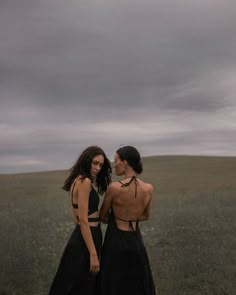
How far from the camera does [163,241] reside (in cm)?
1495

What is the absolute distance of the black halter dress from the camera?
6.77 metres

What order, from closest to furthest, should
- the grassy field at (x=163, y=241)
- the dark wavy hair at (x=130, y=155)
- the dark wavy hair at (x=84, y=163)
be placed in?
the dark wavy hair at (x=130, y=155) → the dark wavy hair at (x=84, y=163) → the grassy field at (x=163, y=241)

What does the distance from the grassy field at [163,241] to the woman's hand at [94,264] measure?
381 centimetres

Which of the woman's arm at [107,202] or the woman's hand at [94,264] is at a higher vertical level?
the woman's arm at [107,202]

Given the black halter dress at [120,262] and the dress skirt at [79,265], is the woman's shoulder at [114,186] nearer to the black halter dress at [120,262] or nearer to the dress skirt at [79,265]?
the black halter dress at [120,262]

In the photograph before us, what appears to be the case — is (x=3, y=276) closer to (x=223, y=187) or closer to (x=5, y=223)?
(x=5, y=223)

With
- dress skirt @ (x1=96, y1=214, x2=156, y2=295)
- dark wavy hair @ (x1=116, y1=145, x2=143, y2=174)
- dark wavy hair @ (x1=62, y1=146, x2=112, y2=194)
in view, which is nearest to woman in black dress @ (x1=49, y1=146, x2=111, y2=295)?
dark wavy hair @ (x1=62, y1=146, x2=112, y2=194)

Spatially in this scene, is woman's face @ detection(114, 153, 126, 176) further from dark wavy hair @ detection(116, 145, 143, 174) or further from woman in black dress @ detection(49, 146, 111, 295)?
woman in black dress @ detection(49, 146, 111, 295)

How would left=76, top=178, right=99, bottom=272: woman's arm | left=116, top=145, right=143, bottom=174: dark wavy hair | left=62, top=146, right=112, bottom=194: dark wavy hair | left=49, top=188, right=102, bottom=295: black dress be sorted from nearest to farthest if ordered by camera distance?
left=76, top=178, right=99, bottom=272: woman's arm → left=116, top=145, right=143, bottom=174: dark wavy hair → left=62, top=146, right=112, bottom=194: dark wavy hair → left=49, top=188, right=102, bottom=295: black dress

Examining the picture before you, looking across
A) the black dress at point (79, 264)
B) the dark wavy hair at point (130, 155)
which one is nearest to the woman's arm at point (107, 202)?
the black dress at point (79, 264)

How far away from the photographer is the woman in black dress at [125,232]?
21.6ft

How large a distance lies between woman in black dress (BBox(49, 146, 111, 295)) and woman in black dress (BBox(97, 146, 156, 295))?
163 millimetres

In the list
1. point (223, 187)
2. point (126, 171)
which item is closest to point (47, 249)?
point (126, 171)

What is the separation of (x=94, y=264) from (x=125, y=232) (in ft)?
2.02
